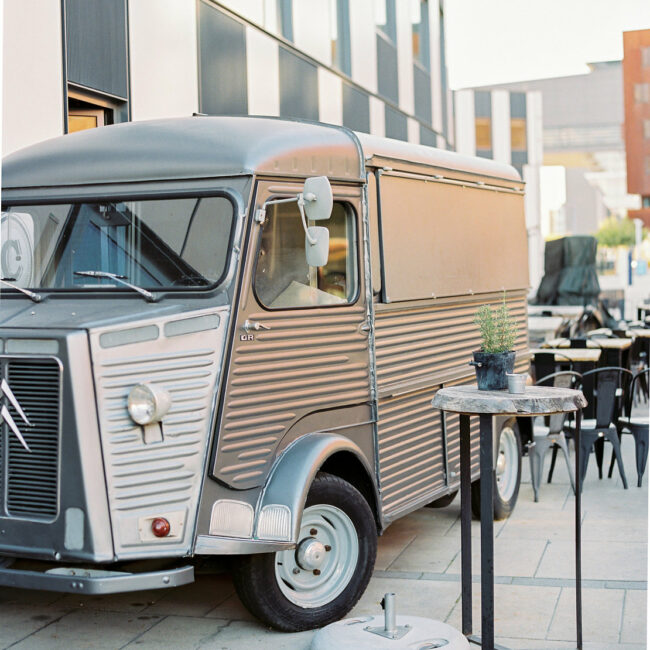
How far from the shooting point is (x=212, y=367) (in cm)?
519

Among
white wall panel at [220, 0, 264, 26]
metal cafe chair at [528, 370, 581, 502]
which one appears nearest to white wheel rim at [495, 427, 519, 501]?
metal cafe chair at [528, 370, 581, 502]

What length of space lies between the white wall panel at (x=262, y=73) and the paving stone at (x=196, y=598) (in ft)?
23.7

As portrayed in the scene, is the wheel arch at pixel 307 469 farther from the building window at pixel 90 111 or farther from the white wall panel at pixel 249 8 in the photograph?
the white wall panel at pixel 249 8

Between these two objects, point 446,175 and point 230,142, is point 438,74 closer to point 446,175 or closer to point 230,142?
point 446,175

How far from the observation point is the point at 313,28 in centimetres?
1530

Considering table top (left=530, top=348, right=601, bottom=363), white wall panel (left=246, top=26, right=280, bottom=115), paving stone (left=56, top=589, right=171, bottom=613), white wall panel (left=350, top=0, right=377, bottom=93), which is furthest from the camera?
white wall panel (left=350, top=0, right=377, bottom=93)

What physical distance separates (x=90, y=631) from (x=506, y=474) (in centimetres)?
381

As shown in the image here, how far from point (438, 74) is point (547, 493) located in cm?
1677

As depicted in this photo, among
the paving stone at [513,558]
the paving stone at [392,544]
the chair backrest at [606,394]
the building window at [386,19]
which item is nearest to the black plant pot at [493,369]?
the paving stone at [513,558]

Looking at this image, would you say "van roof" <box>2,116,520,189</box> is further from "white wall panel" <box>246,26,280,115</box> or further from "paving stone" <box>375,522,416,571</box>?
"white wall panel" <box>246,26,280,115</box>

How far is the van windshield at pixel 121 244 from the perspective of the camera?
5461mm

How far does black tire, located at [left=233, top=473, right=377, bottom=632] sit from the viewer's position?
546 centimetres

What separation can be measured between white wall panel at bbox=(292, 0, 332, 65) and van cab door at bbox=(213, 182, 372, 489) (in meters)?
9.10

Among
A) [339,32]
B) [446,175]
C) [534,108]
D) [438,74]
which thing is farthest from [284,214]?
[534,108]
